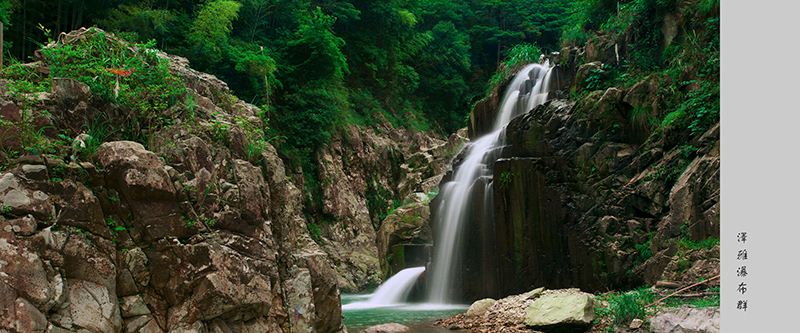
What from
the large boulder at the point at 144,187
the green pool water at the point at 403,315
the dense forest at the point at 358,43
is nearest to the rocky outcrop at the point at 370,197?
the dense forest at the point at 358,43

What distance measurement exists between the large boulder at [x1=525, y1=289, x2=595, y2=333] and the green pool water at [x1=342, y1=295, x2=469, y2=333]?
1545 millimetres

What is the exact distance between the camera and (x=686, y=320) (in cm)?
586

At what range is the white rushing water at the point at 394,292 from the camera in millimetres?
13531

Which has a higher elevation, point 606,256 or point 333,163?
point 333,163

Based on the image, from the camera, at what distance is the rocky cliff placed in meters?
4.05

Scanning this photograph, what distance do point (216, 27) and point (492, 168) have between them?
35.0 ft

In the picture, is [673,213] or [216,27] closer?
[673,213]

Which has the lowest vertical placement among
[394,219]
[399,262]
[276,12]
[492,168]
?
[399,262]

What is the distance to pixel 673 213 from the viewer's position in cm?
891

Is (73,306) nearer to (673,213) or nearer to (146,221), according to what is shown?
(146,221)

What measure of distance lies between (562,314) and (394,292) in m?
7.23

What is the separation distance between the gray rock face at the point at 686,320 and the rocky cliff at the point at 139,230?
393 centimetres

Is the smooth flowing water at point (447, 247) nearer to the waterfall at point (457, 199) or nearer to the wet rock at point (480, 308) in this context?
the waterfall at point (457, 199)

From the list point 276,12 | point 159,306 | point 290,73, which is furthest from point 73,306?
point 276,12
